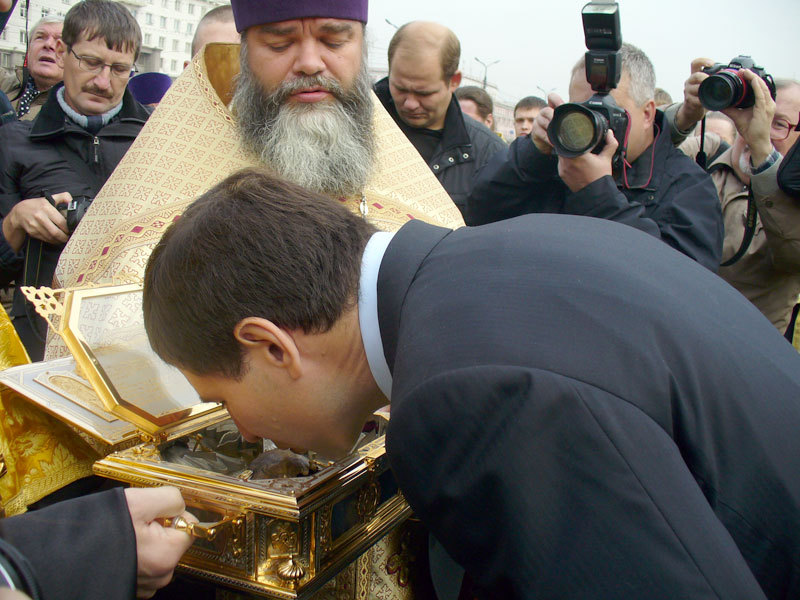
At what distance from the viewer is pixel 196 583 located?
1.51m

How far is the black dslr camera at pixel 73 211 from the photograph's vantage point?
90.3 inches

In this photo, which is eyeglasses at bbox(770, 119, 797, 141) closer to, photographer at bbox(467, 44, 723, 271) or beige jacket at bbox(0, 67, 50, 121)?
photographer at bbox(467, 44, 723, 271)

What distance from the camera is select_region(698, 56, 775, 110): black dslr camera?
2469 millimetres

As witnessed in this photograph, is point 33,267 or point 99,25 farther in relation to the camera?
point 99,25

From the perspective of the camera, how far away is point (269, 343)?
3.94 ft

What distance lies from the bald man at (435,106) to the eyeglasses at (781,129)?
1.13 m

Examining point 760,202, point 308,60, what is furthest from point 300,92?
point 760,202

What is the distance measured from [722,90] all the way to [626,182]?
0.46 meters

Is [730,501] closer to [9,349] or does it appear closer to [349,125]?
[9,349]

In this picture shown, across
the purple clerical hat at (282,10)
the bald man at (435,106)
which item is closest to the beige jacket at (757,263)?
the bald man at (435,106)

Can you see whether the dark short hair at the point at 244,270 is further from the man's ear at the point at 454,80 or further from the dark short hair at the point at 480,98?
the dark short hair at the point at 480,98

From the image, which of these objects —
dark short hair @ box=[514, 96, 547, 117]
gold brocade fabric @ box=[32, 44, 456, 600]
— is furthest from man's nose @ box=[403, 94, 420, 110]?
dark short hair @ box=[514, 96, 547, 117]

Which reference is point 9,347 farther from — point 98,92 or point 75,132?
point 98,92

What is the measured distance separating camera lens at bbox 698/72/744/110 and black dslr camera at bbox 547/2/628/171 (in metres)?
A: 0.41
